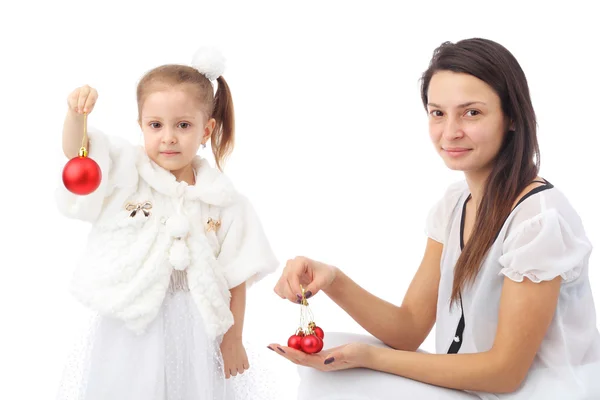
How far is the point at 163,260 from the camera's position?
228 centimetres

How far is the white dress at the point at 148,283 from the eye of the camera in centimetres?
225

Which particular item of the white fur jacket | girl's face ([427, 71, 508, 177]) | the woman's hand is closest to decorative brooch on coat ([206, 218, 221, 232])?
the white fur jacket

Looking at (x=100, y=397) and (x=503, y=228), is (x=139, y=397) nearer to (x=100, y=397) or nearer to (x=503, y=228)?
(x=100, y=397)

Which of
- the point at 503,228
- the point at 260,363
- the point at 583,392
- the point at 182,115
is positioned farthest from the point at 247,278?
the point at 583,392

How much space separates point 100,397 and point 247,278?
21.7 inches

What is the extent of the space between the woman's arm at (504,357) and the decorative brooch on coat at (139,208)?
0.77 meters

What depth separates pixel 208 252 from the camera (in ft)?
7.64

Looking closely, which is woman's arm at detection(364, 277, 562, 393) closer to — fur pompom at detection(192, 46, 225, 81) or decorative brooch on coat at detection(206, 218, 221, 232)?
decorative brooch on coat at detection(206, 218, 221, 232)

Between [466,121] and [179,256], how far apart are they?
918mm

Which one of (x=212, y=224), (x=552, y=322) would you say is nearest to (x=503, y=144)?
(x=552, y=322)

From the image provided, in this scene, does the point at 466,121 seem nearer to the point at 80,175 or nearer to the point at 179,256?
the point at 179,256

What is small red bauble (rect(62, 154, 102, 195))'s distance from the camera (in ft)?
6.66

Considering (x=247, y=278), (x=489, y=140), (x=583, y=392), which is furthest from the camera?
(x=247, y=278)

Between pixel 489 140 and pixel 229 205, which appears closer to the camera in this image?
pixel 489 140
